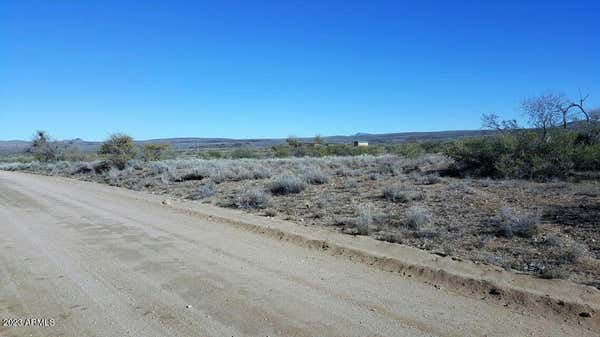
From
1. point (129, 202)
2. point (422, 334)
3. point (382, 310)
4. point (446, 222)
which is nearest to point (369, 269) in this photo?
point (382, 310)

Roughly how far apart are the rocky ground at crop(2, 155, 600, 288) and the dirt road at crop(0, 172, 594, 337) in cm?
226

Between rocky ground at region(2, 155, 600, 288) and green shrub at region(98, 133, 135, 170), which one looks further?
green shrub at region(98, 133, 135, 170)

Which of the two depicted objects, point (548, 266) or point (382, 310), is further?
point (548, 266)

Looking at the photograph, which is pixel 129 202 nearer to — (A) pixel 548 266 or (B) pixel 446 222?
(B) pixel 446 222

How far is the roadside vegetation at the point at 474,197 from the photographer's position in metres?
8.92

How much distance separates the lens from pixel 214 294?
249 inches

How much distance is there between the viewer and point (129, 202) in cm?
1708

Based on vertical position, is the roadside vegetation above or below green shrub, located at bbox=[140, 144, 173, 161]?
below

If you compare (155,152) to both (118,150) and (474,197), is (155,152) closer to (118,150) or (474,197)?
(118,150)

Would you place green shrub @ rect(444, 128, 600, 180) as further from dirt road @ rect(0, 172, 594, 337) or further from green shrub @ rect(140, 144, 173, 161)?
green shrub @ rect(140, 144, 173, 161)

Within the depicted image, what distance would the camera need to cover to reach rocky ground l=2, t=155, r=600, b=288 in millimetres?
8438

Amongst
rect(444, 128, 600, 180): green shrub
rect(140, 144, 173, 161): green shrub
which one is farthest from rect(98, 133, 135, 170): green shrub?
rect(444, 128, 600, 180): green shrub

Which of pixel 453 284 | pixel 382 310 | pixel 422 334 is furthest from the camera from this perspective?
pixel 453 284

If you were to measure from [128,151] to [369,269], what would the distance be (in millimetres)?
38143
